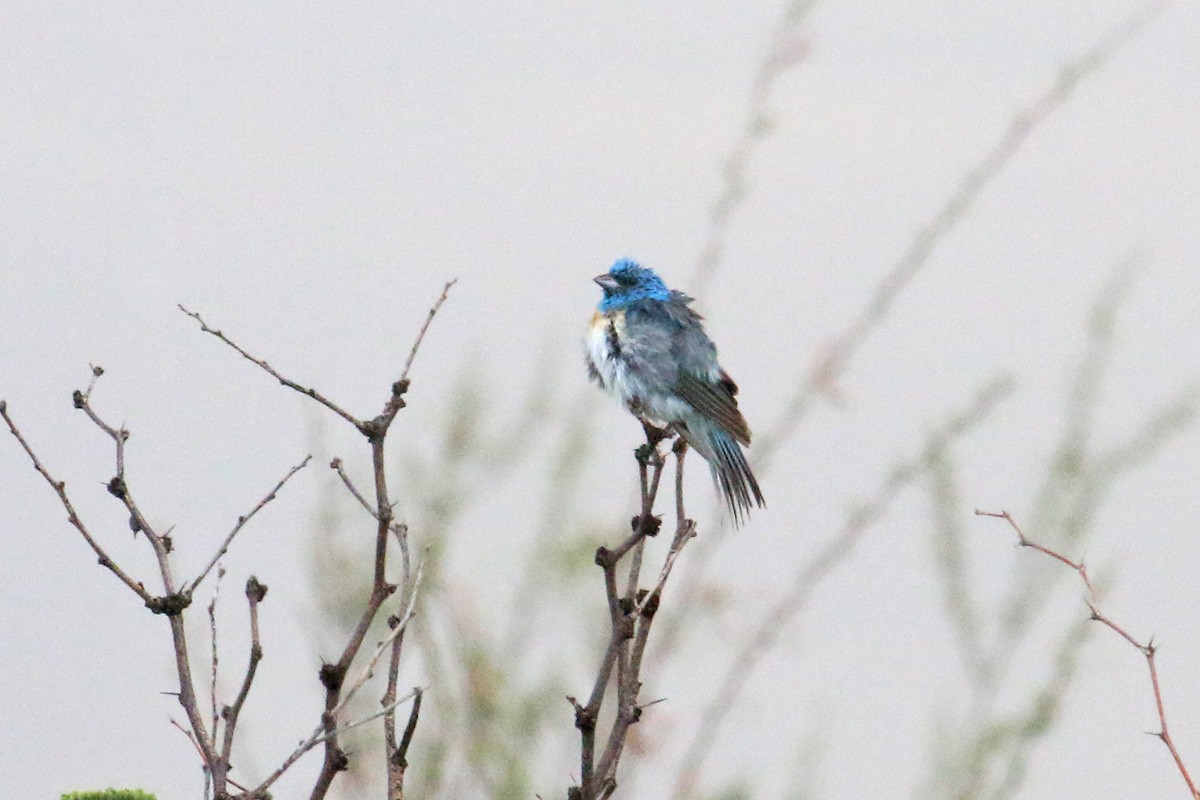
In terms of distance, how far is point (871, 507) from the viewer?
3484mm

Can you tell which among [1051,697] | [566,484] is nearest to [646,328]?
[566,484]

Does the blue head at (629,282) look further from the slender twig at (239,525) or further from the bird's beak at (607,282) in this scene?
the slender twig at (239,525)

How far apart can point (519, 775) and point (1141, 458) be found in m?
1.51

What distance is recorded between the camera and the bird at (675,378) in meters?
3.89

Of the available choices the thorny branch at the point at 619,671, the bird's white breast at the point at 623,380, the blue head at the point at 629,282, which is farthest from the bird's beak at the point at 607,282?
the thorny branch at the point at 619,671

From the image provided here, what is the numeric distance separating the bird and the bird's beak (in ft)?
0.40

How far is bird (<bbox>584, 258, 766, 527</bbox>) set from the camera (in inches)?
153

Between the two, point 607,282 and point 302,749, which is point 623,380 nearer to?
point 607,282

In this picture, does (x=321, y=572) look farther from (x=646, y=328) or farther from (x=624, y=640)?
(x=624, y=640)

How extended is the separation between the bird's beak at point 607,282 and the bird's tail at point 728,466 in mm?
919

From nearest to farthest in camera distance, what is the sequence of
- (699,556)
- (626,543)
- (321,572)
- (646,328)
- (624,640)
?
1. (624,640)
2. (626,543)
3. (699,556)
4. (321,572)
5. (646,328)

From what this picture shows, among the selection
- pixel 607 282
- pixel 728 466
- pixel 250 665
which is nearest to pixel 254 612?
pixel 250 665

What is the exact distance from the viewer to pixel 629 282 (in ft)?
16.2

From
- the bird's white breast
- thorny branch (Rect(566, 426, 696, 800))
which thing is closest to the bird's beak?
the bird's white breast
